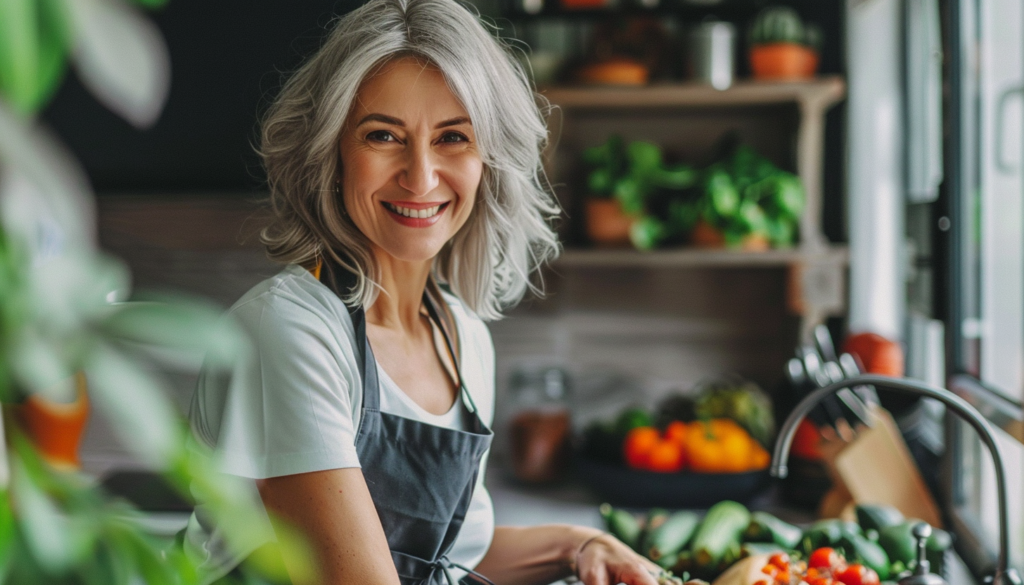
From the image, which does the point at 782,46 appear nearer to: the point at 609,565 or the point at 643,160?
the point at 643,160

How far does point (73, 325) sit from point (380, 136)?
33.0 inches

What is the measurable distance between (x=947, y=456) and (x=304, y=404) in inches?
58.5

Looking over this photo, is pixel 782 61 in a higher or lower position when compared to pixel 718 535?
higher

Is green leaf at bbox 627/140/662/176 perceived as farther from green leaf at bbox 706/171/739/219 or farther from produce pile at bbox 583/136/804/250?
green leaf at bbox 706/171/739/219

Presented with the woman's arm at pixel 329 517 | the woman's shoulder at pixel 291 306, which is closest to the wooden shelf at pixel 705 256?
the woman's shoulder at pixel 291 306

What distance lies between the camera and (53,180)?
0.21m

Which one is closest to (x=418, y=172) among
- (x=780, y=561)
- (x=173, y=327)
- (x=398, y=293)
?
(x=398, y=293)

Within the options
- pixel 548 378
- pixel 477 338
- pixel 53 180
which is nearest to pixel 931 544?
pixel 477 338

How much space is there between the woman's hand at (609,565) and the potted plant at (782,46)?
58.6 inches

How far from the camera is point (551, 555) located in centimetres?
125

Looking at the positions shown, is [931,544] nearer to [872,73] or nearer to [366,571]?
[366,571]

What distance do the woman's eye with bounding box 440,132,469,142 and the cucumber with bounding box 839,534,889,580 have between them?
819 mm

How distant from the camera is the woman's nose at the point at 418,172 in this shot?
3.39 feet

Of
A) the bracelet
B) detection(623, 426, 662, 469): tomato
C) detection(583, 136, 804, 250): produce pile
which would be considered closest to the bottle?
detection(623, 426, 662, 469): tomato
